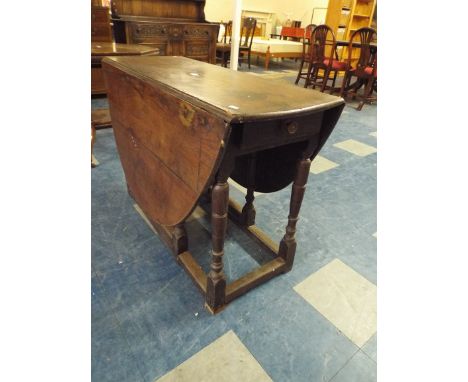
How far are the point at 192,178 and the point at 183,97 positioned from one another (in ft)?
0.79

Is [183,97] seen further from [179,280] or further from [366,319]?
[366,319]

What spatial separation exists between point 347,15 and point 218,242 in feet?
23.0

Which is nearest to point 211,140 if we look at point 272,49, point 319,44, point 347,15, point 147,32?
point 147,32

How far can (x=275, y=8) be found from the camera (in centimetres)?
854

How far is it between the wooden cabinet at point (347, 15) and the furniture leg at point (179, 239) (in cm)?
658

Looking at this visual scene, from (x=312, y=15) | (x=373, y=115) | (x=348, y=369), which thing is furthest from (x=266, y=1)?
(x=348, y=369)

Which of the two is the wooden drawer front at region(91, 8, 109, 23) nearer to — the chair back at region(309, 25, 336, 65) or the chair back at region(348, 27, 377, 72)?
the chair back at region(309, 25, 336, 65)

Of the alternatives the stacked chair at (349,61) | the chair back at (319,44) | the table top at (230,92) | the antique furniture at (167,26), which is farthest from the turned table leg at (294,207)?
the chair back at (319,44)

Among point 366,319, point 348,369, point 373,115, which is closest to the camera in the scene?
point 348,369

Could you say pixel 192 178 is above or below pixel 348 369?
above

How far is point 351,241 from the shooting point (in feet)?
5.17

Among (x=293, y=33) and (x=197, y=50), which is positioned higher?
(x=293, y=33)

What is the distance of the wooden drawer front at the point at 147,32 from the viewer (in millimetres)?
3461

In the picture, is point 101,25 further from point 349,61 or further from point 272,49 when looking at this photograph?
point 272,49
